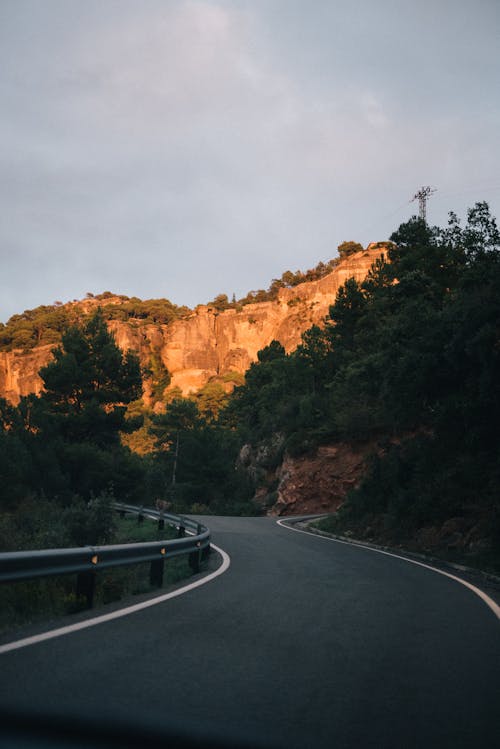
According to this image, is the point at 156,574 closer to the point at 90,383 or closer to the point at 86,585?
the point at 86,585

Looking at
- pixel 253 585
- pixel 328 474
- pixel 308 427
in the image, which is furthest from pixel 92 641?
pixel 308 427

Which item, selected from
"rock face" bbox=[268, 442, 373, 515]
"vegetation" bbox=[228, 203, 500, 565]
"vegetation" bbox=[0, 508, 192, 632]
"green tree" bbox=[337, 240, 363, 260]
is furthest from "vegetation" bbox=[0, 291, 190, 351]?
"vegetation" bbox=[0, 508, 192, 632]

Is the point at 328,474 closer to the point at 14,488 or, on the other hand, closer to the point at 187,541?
the point at 14,488

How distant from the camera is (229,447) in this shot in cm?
6594

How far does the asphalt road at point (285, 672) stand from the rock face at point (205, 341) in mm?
123749

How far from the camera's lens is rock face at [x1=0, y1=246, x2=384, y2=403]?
13538cm

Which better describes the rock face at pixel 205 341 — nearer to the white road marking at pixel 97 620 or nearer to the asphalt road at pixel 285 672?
the white road marking at pixel 97 620

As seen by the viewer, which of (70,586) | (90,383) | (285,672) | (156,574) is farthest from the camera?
(90,383)

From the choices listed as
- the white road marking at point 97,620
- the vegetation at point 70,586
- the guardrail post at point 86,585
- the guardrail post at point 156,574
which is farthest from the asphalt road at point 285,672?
the guardrail post at point 156,574

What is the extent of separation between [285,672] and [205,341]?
462 ft

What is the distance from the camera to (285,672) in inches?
167

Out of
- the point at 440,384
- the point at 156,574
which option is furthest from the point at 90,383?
the point at 156,574

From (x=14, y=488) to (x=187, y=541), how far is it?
2044cm

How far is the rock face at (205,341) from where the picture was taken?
135375 millimetres
